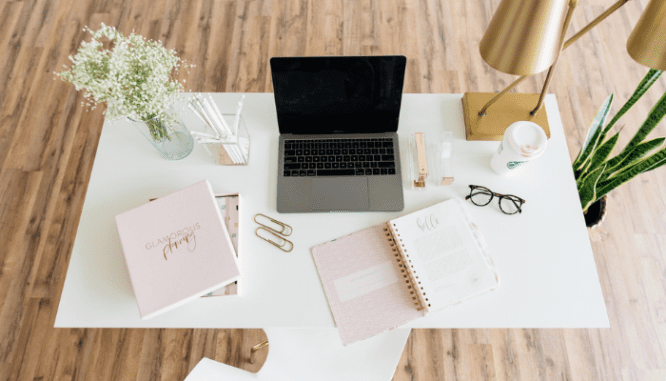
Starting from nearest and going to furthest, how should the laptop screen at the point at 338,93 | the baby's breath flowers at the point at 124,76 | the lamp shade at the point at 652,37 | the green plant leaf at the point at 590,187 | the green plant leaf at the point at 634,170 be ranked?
the lamp shade at the point at 652,37, the baby's breath flowers at the point at 124,76, the laptop screen at the point at 338,93, the green plant leaf at the point at 634,170, the green plant leaf at the point at 590,187

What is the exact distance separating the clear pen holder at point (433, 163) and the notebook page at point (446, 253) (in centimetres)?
8

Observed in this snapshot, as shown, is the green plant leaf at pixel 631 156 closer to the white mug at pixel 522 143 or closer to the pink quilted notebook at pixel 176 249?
the white mug at pixel 522 143

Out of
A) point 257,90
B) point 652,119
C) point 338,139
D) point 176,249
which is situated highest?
point 652,119

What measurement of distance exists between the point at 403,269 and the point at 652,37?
0.73 m

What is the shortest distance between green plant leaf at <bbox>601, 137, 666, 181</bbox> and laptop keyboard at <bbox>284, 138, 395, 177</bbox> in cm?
76

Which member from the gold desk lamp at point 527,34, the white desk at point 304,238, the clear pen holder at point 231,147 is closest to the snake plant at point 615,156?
the white desk at point 304,238

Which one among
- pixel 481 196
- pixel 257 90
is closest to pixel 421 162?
pixel 481 196

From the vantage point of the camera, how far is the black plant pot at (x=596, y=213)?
1537mm

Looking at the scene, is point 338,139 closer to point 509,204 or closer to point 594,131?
point 509,204

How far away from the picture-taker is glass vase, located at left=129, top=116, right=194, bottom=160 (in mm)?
1067

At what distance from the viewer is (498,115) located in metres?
1.20

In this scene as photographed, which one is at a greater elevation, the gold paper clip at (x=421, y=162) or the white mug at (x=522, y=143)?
the white mug at (x=522, y=143)

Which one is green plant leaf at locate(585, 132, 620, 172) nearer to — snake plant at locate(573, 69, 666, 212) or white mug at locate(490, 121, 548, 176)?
snake plant at locate(573, 69, 666, 212)

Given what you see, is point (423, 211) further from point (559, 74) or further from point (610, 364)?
point (559, 74)
